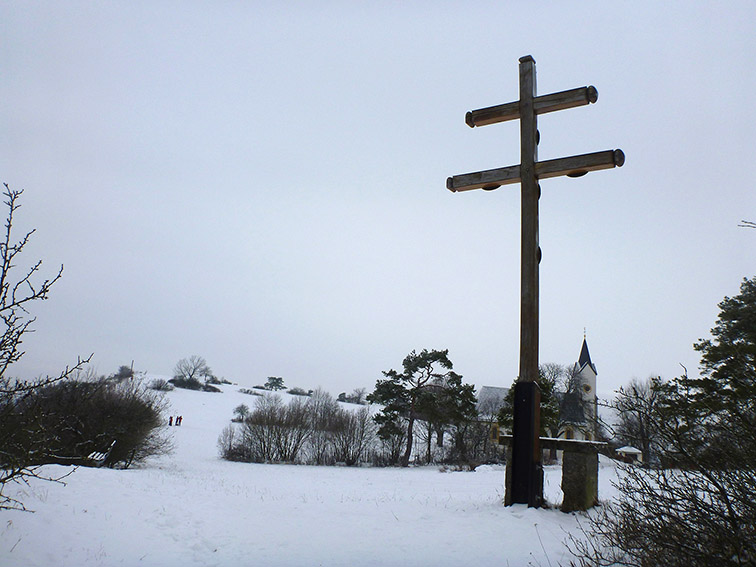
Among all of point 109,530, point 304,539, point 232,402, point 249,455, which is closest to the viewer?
point 304,539

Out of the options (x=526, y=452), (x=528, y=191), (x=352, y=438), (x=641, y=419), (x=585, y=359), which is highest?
(x=585, y=359)

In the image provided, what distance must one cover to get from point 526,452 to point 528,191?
340 centimetres

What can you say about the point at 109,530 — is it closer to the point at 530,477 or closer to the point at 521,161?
the point at 530,477

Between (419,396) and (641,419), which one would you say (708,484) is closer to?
(641,419)

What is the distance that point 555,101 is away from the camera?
6.71m

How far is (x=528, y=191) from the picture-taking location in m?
6.63

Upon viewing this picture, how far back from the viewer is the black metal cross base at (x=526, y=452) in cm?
584

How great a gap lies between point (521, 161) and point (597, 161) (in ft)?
3.22

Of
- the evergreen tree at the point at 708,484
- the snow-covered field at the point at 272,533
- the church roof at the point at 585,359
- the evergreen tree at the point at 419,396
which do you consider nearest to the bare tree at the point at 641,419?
the evergreen tree at the point at 708,484

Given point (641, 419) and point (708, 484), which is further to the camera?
point (641, 419)

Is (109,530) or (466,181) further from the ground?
(466,181)

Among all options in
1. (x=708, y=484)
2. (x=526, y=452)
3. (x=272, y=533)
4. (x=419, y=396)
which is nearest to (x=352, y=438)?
(x=419, y=396)

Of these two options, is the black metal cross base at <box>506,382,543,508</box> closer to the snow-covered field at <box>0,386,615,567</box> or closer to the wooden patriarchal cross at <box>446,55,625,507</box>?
the wooden patriarchal cross at <box>446,55,625,507</box>

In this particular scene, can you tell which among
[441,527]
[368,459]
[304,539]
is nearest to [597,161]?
[441,527]
